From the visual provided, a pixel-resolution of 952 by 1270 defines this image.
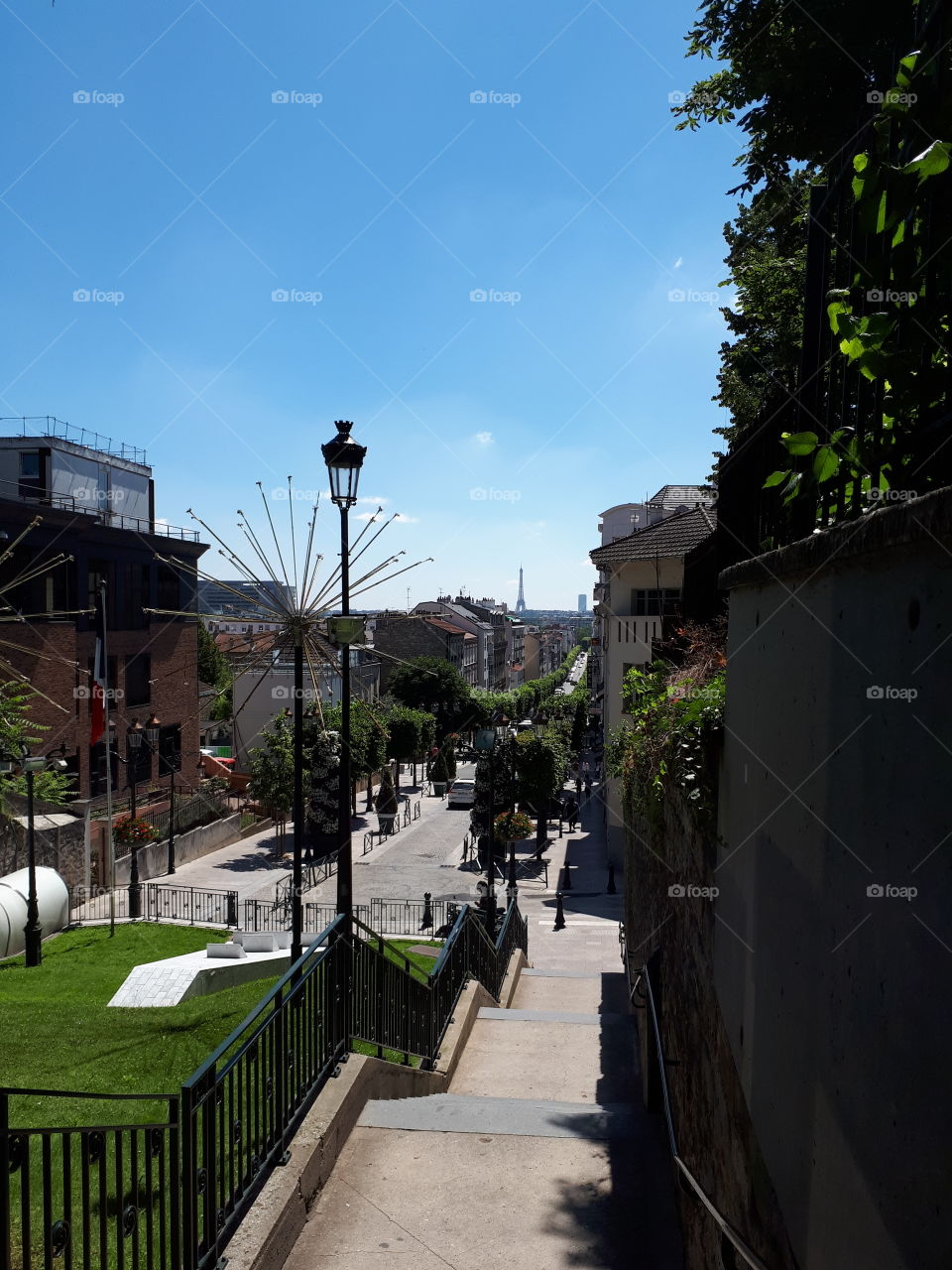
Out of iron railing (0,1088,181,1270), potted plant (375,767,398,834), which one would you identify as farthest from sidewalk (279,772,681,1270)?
potted plant (375,767,398,834)

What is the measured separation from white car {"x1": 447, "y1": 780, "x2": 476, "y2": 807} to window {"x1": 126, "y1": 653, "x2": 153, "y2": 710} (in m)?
18.6

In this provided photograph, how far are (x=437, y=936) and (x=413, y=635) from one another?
7435cm

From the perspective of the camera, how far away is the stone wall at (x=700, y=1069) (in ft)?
12.7

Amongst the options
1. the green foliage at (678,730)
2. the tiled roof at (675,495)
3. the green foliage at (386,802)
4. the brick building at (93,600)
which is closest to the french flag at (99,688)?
the brick building at (93,600)

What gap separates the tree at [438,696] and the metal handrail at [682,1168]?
61001 mm

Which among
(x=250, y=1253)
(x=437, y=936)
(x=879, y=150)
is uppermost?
(x=879, y=150)

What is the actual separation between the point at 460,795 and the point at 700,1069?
48667 mm

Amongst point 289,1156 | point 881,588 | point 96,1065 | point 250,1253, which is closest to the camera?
point 881,588

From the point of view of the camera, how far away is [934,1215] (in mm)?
1902

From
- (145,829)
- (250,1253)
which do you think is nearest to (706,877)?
(250,1253)

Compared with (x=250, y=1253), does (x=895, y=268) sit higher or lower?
higher

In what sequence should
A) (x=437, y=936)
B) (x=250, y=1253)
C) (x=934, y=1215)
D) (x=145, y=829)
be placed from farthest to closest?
(x=145, y=829) < (x=437, y=936) < (x=250, y=1253) < (x=934, y=1215)

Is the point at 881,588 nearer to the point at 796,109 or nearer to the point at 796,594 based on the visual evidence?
the point at 796,594

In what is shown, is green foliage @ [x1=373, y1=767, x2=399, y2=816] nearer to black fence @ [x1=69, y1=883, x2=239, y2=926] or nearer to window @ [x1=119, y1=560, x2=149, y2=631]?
window @ [x1=119, y1=560, x2=149, y2=631]
